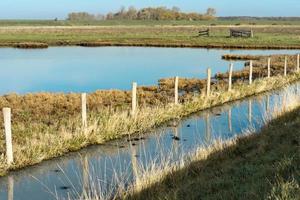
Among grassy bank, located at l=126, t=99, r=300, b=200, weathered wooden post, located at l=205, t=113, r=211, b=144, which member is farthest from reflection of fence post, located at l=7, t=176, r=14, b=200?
weathered wooden post, located at l=205, t=113, r=211, b=144

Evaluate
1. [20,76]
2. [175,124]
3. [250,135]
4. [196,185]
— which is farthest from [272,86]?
[196,185]

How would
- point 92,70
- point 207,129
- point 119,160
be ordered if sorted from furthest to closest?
1. point 92,70
2. point 207,129
3. point 119,160

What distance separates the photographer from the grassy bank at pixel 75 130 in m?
12.3

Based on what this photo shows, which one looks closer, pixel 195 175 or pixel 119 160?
pixel 195 175

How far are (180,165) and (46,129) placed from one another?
19.8 ft

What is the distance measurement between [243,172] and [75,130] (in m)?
6.69

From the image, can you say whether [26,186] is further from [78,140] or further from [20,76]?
[20,76]

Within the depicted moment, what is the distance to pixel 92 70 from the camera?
35.6m

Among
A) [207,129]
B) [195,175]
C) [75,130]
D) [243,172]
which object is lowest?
[207,129]

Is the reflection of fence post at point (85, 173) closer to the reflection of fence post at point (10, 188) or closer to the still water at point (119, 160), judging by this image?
the still water at point (119, 160)

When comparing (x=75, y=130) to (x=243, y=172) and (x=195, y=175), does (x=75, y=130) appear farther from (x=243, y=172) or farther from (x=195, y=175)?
(x=243, y=172)

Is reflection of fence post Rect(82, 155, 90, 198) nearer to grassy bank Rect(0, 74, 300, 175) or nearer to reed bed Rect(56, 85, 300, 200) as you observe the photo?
reed bed Rect(56, 85, 300, 200)

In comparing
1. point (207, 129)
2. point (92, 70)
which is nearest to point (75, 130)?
A: point (207, 129)

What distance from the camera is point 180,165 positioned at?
10.2 meters
